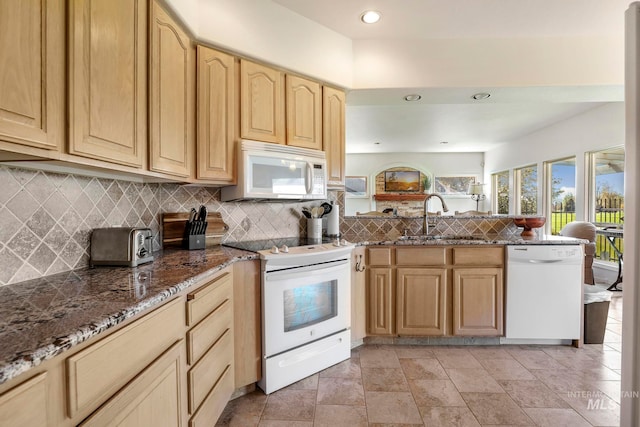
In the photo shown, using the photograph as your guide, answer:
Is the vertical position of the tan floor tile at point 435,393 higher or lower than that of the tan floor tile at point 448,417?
lower

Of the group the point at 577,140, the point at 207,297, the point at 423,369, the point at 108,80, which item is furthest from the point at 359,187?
the point at 108,80

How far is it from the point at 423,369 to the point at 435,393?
29 cm

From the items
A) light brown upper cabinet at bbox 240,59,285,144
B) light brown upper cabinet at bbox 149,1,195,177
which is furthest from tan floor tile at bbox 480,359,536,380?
light brown upper cabinet at bbox 149,1,195,177

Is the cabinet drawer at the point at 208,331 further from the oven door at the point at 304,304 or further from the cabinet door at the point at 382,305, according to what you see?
the cabinet door at the point at 382,305

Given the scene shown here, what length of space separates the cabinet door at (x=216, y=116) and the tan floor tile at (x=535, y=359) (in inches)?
101

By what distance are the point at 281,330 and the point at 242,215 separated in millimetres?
1025

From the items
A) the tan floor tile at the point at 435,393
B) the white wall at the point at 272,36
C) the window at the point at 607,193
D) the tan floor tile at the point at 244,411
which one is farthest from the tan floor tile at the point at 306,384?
the window at the point at 607,193

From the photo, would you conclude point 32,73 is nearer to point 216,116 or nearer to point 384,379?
point 216,116

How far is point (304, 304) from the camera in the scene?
2.02m

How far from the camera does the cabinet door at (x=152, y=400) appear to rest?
31.2 inches

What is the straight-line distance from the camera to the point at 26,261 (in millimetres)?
1182

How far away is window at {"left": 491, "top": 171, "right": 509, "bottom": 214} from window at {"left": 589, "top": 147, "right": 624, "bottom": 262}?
2.75 meters

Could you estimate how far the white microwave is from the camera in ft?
6.87

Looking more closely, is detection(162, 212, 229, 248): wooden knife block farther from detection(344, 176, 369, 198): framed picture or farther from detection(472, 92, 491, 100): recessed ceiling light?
detection(344, 176, 369, 198): framed picture
